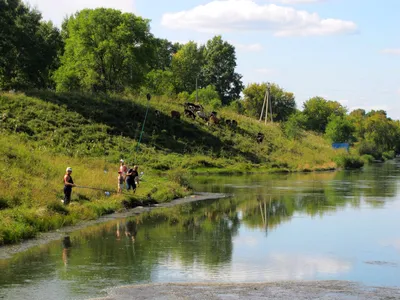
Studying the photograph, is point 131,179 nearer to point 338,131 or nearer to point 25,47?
point 25,47

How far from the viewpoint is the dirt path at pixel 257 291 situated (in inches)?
613

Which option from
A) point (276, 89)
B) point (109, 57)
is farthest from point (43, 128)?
point (276, 89)

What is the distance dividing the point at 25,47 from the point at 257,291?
69.2 meters

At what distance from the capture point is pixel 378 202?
131 feet

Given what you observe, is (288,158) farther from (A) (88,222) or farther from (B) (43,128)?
(A) (88,222)

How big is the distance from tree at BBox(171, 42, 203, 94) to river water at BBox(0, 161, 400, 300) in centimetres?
9306

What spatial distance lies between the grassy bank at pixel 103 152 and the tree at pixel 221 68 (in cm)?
4060

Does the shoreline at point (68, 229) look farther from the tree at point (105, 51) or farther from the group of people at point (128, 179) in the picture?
the tree at point (105, 51)

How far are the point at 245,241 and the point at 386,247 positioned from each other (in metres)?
4.97

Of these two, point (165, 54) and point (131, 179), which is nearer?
point (131, 179)

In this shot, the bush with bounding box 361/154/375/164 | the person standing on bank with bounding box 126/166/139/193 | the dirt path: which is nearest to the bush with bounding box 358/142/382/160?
the bush with bounding box 361/154/375/164

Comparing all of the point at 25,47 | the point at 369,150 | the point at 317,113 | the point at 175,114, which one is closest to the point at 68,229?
the point at 175,114

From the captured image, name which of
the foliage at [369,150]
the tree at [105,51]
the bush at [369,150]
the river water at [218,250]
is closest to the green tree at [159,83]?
the tree at [105,51]

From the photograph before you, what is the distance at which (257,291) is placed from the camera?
16250 millimetres
